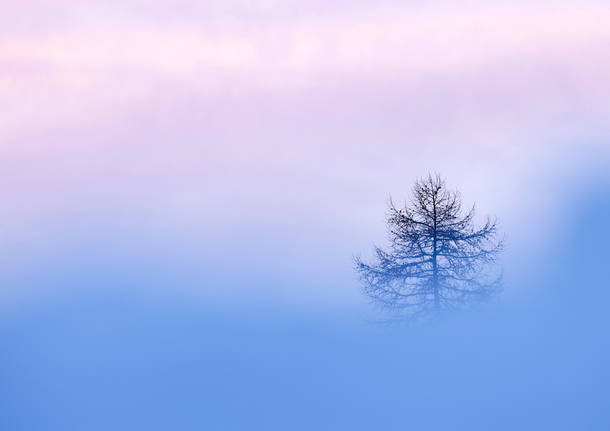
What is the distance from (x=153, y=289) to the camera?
48.1m

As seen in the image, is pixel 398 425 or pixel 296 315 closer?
pixel 398 425

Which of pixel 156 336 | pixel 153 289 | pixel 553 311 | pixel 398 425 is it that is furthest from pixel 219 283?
pixel 398 425

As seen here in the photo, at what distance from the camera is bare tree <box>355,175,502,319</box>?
95.8ft

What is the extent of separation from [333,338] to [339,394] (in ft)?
15.0

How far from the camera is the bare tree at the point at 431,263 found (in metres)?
29.2

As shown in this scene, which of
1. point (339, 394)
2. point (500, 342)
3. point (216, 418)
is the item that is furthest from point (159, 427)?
point (500, 342)

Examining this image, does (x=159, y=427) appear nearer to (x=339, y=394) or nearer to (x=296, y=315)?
(x=339, y=394)

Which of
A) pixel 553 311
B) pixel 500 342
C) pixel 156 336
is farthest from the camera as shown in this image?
pixel 156 336

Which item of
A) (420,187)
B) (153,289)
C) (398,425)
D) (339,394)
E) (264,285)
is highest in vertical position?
(153,289)

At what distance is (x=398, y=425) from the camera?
19.4 m

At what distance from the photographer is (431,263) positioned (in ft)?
97.1

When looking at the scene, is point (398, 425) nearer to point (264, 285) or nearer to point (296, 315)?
point (296, 315)

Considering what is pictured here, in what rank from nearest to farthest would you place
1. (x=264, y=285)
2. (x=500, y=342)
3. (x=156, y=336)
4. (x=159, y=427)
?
(x=159, y=427)
(x=500, y=342)
(x=156, y=336)
(x=264, y=285)

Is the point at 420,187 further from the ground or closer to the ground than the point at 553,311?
further from the ground
